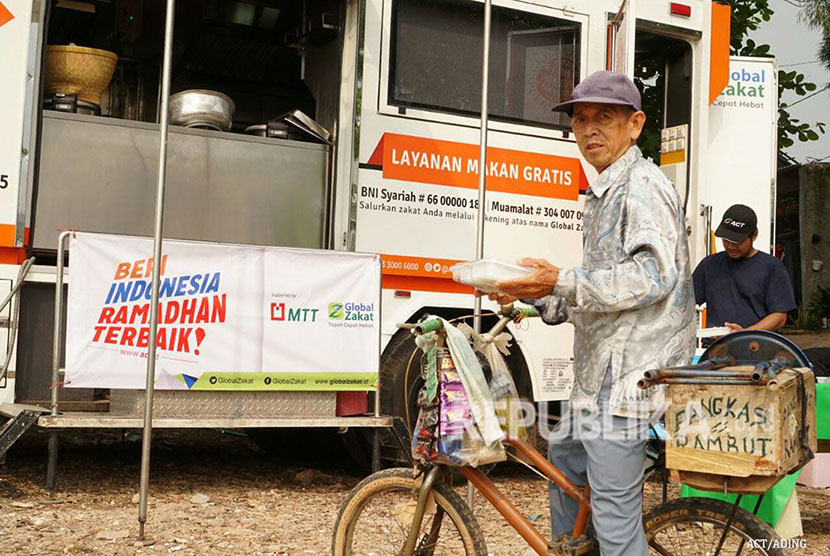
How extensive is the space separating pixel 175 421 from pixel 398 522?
233 cm

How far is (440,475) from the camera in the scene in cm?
356

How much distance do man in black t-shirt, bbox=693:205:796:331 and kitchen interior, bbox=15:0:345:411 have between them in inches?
88.5

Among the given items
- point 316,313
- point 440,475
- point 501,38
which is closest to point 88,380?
point 316,313

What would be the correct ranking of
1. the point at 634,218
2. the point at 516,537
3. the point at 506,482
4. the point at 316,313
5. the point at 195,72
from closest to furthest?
the point at 634,218 → the point at 516,537 → the point at 316,313 → the point at 506,482 → the point at 195,72

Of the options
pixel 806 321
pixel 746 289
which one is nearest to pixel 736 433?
pixel 746 289

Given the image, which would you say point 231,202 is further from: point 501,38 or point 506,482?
point 506,482

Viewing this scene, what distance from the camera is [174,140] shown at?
242 inches

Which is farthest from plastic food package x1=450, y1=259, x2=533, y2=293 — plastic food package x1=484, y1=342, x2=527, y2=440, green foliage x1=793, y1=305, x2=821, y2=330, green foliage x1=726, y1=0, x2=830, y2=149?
green foliage x1=793, y1=305, x2=821, y2=330

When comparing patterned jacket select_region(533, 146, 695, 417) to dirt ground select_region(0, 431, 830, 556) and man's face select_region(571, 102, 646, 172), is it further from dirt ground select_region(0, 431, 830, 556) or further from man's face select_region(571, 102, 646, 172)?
dirt ground select_region(0, 431, 830, 556)

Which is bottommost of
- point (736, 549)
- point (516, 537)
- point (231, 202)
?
point (516, 537)

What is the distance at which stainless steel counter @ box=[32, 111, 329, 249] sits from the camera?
5.82 meters

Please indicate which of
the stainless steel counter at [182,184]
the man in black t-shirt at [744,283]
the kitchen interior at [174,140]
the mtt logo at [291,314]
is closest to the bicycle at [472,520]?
the mtt logo at [291,314]

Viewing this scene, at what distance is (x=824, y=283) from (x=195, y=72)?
48.1 ft

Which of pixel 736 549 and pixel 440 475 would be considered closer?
pixel 736 549
